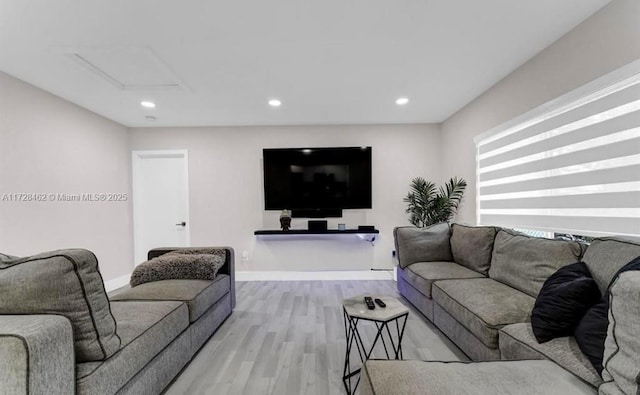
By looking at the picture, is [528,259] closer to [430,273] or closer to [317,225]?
[430,273]

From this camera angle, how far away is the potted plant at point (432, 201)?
13.3 feet

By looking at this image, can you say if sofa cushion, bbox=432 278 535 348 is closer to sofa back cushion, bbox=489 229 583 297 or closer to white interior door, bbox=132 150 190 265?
sofa back cushion, bbox=489 229 583 297

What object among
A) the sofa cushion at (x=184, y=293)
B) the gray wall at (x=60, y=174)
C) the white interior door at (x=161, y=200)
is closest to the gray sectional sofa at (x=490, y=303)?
the sofa cushion at (x=184, y=293)

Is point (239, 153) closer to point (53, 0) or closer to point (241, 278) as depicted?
point (241, 278)

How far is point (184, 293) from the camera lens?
225 centimetres

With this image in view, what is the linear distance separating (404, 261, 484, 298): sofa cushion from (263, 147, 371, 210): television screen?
1.58 metres

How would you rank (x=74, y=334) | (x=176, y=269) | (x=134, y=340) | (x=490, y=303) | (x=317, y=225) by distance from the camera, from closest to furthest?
(x=74, y=334) → (x=134, y=340) → (x=490, y=303) → (x=176, y=269) → (x=317, y=225)

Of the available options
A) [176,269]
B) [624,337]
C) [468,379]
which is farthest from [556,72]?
[176,269]

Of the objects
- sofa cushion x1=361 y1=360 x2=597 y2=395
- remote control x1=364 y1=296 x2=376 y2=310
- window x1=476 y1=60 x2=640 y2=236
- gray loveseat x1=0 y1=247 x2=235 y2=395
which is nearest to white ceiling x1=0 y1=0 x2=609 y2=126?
window x1=476 y1=60 x2=640 y2=236

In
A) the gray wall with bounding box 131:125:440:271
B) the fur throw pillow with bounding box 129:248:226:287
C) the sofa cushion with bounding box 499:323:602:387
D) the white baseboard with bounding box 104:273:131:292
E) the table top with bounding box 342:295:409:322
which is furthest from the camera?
the gray wall with bounding box 131:125:440:271

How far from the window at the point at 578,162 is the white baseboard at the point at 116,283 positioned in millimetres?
5266

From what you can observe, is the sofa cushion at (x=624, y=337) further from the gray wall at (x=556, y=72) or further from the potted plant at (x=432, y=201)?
the potted plant at (x=432, y=201)

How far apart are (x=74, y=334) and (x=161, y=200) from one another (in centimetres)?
390

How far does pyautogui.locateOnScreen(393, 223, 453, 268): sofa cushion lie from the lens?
3.38m
